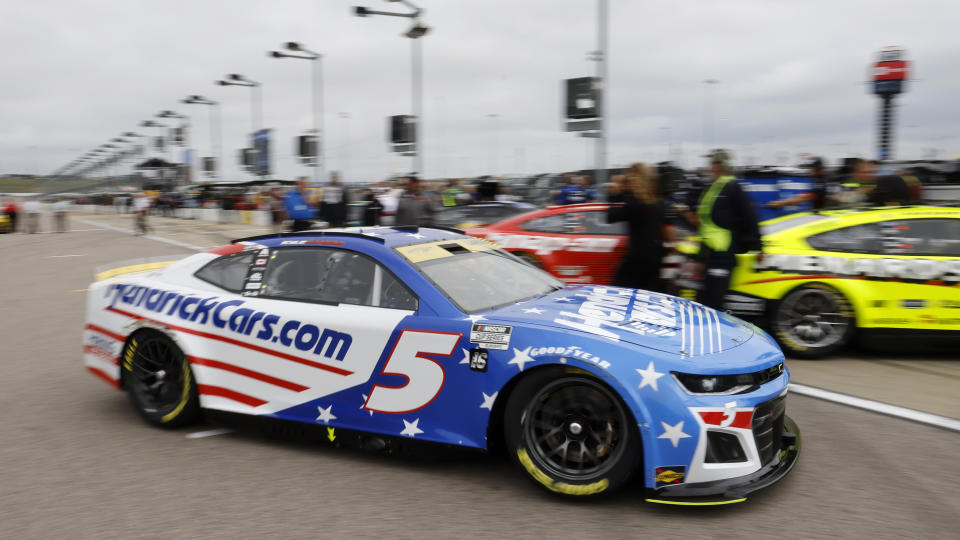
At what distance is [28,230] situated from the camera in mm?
34062

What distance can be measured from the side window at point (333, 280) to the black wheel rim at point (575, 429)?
92 cm

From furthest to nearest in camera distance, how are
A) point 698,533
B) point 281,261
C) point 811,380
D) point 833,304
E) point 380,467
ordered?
point 833,304 < point 811,380 < point 281,261 < point 380,467 < point 698,533

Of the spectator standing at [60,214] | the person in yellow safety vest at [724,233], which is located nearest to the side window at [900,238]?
the person in yellow safety vest at [724,233]

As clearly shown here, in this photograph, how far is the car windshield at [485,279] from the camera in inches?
162

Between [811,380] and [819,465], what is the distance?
200 cm

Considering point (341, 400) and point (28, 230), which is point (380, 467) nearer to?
point (341, 400)

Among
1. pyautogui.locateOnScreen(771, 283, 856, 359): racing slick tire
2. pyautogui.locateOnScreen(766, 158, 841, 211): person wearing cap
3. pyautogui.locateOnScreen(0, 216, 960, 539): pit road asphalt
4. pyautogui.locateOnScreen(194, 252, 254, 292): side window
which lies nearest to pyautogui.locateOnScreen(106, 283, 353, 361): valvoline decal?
pyautogui.locateOnScreen(194, 252, 254, 292): side window

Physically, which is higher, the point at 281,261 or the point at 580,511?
the point at 281,261

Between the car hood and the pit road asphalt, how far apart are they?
772 mm

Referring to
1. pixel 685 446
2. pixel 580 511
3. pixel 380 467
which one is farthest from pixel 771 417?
pixel 380 467

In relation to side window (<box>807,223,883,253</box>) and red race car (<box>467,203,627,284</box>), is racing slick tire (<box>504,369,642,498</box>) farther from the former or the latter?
red race car (<box>467,203,627,284</box>)

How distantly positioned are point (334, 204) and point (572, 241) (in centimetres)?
622

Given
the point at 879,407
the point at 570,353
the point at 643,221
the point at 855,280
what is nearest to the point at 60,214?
the point at 643,221

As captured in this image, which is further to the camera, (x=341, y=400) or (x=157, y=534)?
(x=341, y=400)
